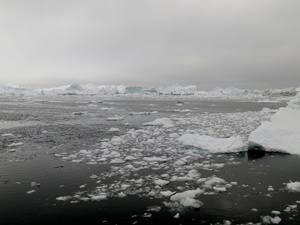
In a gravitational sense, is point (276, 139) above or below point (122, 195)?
above

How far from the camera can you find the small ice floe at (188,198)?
6.24 metres

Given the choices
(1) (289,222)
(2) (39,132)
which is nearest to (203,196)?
(1) (289,222)

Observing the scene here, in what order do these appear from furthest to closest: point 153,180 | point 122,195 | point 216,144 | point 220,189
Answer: point 216,144
point 153,180
point 220,189
point 122,195

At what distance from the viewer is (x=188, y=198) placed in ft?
20.9

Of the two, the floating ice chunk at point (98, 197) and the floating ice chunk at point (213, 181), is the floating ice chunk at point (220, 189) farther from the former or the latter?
the floating ice chunk at point (98, 197)

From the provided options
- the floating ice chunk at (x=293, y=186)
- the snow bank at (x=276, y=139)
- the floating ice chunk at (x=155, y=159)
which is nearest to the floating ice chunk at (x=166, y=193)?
the floating ice chunk at (x=155, y=159)

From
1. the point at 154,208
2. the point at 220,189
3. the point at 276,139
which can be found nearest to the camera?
the point at 154,208

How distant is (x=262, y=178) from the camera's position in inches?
319

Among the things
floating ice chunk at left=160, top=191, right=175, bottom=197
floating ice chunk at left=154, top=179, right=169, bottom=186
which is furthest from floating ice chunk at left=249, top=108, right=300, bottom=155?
floating ice chunk at left=160, top=191, right=175, bottom=197

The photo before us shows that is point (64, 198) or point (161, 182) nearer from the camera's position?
point (64, 198)

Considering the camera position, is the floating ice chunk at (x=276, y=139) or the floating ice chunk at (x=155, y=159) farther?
the floating ice chunk at (x=276, y=139)

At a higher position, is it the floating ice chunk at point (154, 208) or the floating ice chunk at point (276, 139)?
the floating ice chunk at point (276, 139)

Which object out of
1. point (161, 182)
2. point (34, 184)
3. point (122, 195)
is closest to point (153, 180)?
point (161, 182)

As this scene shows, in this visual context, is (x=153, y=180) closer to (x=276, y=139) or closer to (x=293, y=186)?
(x=293, y=186)
